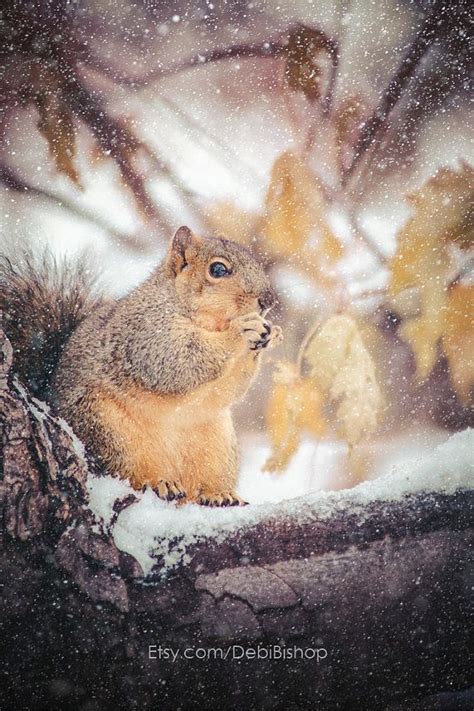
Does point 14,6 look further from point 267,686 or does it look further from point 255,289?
point 267,686

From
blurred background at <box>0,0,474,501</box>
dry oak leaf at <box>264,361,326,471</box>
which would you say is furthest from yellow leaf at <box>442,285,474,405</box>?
dry oak leaf at <box>264,361,326,471</box>

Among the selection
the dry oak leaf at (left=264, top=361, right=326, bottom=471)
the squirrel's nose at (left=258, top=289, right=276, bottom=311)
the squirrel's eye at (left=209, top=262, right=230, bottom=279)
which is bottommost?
the dry oak leaf at (left=264, top=361, right=326, bottom=471)

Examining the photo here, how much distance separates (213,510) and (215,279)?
0.41m

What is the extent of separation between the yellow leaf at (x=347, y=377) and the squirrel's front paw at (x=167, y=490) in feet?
1.22

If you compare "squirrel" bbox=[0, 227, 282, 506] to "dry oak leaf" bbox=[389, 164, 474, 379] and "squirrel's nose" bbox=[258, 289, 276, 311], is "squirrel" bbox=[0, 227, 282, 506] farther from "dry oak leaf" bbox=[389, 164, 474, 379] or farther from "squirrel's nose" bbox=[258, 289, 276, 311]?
"dry oak leaf" bbox=[389, 164, 474, 379]

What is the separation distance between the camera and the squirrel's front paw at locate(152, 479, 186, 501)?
3.14ft

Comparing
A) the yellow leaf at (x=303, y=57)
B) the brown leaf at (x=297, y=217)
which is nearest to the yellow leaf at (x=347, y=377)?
the brown leaf at (x=297, y=217)

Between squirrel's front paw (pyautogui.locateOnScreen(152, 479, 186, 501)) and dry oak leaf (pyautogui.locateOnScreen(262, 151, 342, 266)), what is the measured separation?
50cm

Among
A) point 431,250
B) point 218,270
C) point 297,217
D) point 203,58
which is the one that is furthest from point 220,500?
point 203,58

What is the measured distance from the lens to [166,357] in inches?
39.8

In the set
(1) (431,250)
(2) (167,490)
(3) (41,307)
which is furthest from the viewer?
(1) (431,250)

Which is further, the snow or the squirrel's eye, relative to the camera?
the squirrel's eye

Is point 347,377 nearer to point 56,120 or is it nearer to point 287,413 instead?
point 287,413

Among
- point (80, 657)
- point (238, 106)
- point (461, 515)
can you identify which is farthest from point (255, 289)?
point (80, 657)
